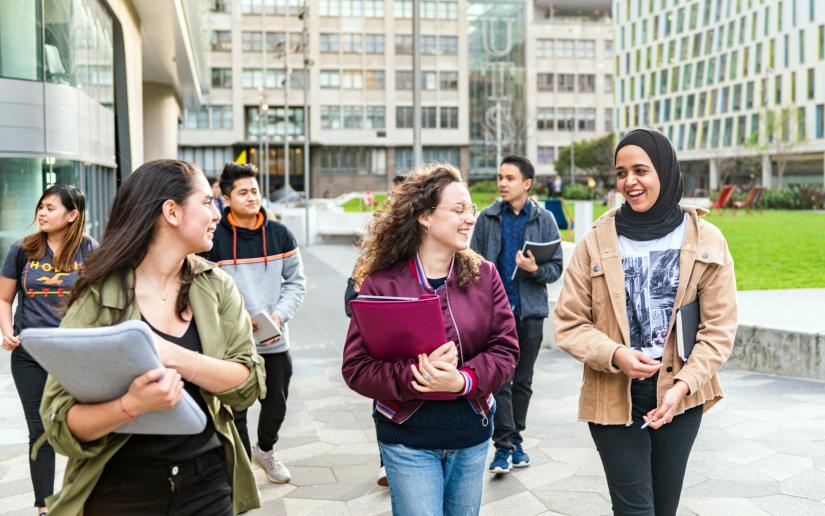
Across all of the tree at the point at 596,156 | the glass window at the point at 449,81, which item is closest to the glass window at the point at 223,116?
the glass window at the point at 449,81

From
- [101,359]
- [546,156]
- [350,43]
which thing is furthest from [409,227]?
[546,156]

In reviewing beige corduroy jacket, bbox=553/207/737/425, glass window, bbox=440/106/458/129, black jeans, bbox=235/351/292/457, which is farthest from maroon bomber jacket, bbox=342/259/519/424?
glass window, bbox=440/106/458/129

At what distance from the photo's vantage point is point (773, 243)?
21625mm

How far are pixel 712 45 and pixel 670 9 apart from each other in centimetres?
847

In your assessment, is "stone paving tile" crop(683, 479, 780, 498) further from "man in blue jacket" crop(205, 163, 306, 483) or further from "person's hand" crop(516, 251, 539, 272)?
"man in blue jacket" crop(205, 163, 306, 483)

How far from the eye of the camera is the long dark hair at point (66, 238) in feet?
16.2

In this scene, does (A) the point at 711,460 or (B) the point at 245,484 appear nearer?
(B) the point at 245,484

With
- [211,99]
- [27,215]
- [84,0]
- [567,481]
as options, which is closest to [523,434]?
[567,481]

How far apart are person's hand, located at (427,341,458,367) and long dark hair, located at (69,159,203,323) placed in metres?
0.85

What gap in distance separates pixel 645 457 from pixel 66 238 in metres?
3.48

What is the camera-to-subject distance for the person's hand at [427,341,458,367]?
2953 mm

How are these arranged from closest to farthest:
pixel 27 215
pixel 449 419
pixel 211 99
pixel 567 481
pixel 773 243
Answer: pixel 449 419
pixel 567 481
pixel 27 215
pixel 773 243
pixel 211 99

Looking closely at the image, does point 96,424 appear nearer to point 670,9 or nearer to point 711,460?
point 711,460

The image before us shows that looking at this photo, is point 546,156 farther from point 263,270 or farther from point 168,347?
point 168,347
